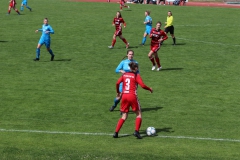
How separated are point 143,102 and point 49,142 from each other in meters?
7.20

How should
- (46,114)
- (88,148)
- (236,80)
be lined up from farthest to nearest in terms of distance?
(236,80)
(46,114)
(88,148)

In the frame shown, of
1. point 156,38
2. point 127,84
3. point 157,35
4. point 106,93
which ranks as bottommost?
point 106,93

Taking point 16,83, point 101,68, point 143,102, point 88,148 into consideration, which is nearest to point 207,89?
point 143,102

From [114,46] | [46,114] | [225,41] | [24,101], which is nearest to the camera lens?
[46,114]

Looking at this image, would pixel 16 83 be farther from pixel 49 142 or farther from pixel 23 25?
pixel 23 25

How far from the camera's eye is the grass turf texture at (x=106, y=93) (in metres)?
15.8

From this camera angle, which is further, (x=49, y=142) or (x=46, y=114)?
(x=46, y=114)

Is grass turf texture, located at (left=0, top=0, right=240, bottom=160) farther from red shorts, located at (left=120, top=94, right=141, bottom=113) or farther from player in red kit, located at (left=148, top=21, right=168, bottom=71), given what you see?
player in red kit, located at (left=148, top=21, right=168, bottom=71)

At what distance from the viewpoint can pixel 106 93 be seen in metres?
24.2

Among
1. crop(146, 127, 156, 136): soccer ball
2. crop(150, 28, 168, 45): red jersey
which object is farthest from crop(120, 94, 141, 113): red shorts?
crop(150, 28, 168, 45): red jersey

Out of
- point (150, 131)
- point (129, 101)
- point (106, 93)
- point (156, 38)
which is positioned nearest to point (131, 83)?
point (129, 101)

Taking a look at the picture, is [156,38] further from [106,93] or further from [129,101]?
[129,101]

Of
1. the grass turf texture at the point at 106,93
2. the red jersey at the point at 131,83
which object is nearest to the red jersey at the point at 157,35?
the grass turf texture at the point at 106,93

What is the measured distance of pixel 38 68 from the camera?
97.3ft
